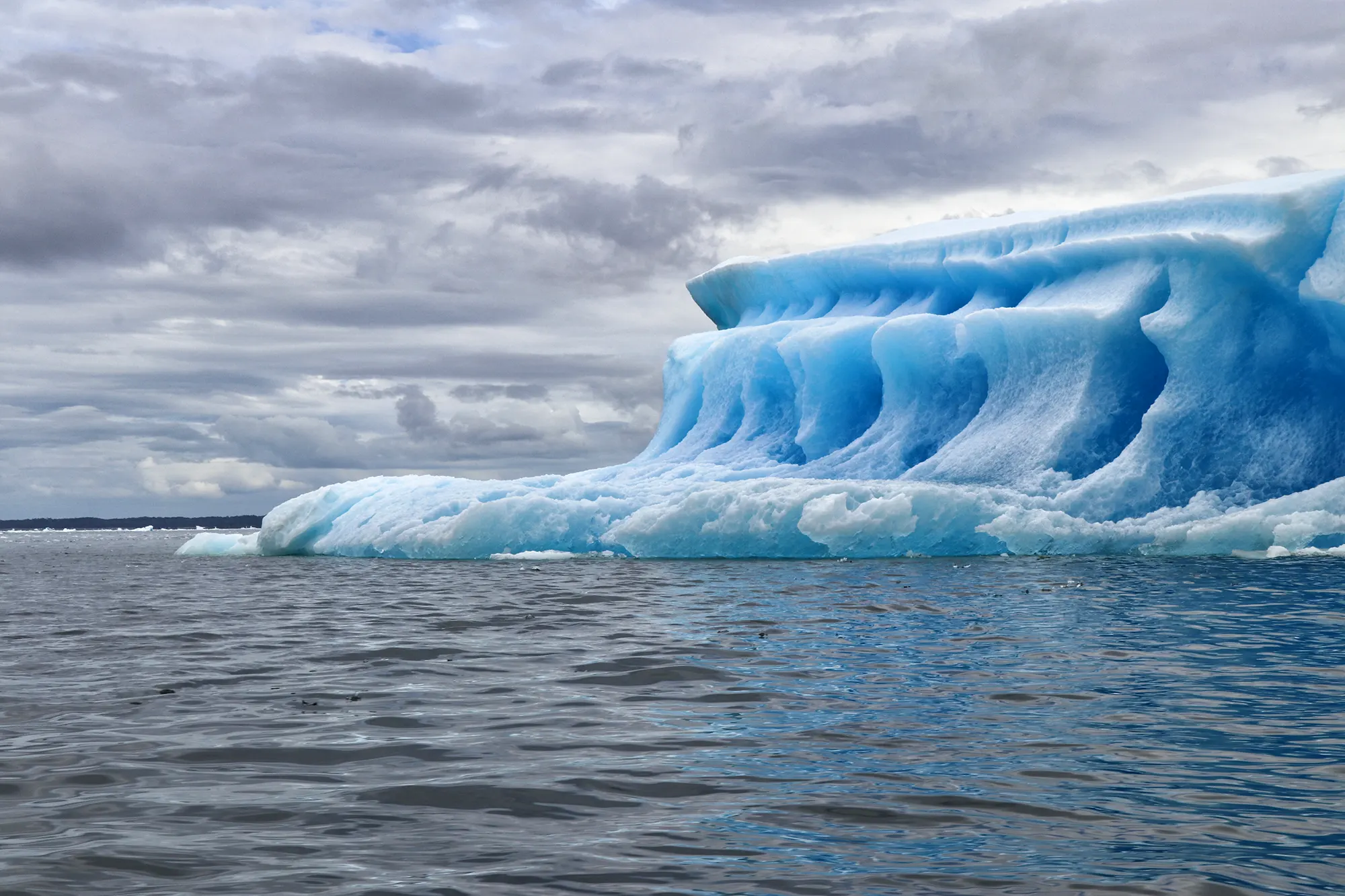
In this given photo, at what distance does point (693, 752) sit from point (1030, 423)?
59.7 ft

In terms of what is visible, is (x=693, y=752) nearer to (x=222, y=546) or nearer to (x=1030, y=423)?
(x=1030, y=423)

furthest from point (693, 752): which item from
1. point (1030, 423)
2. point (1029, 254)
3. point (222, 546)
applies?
point (222, 546)

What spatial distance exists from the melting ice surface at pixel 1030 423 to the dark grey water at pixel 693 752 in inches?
338

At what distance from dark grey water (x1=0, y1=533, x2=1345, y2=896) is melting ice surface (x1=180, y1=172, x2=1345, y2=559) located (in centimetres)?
858

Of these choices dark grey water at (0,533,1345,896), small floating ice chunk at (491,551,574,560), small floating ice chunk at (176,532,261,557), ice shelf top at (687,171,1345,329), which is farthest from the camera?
small floating ice chunk at (176,532,261,557)

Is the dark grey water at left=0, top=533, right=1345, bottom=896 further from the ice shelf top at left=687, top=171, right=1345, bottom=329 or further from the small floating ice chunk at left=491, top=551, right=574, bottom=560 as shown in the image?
the small floating ice chunk at left=491, top=551, right=574, bottom=560

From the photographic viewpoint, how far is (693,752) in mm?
6020

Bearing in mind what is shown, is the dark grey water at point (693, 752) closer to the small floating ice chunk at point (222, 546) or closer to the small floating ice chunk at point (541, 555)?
the small floating ice chunk at point (541, 555)

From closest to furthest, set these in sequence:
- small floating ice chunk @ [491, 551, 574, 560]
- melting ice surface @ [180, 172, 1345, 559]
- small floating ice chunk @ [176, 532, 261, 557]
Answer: melting ice surface @ [180, 172, 1345, 559]
small floating ice chunk @ [491, 551, 574, 560]
small floating ice chunk @ [176, 532, 261, 557]

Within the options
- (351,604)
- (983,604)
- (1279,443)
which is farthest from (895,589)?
(1279,443)

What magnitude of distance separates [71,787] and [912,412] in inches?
848

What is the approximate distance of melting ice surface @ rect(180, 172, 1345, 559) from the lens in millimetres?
20469

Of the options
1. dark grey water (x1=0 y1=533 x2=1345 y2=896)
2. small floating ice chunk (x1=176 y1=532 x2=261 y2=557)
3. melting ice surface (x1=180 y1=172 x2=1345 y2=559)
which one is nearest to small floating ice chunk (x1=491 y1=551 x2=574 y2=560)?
melting ice surface (x1=180 y1=172 x2=1345 y2=559)

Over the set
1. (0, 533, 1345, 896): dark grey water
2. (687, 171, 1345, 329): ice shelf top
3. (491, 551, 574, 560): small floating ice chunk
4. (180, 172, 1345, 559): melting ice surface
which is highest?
(687, 171, 1345, 329): ice shelf top
